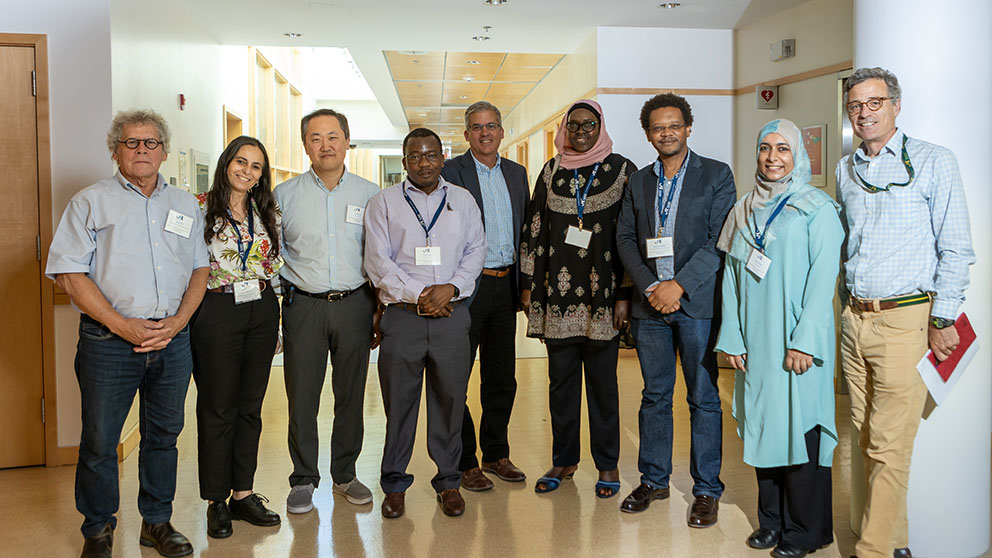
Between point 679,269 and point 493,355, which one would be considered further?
point 493,355

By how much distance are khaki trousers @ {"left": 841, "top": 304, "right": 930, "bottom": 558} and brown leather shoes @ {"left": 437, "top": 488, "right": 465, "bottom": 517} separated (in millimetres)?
1686

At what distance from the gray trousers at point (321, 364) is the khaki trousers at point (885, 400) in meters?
2.09

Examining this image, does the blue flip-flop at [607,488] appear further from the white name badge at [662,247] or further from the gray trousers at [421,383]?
the white name badge at [662,247]

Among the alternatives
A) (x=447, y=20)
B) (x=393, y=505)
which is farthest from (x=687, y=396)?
(x=447, y=20)

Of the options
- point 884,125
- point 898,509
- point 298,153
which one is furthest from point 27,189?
point 298,153

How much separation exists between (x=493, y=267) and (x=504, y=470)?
1.10 meters

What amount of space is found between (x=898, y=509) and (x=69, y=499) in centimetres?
382

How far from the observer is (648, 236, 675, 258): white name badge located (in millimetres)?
3322

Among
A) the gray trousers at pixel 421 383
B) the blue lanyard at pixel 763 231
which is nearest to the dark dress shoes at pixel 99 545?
the gray trousers at pixel 421 383

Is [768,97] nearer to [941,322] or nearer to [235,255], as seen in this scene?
[941,322]

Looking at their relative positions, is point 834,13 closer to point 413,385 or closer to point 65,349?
point 413,385

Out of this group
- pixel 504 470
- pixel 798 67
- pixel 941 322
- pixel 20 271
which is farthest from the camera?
pixel 798 67

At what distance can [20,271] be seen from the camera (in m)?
4.27

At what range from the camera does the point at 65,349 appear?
4.37 metres
